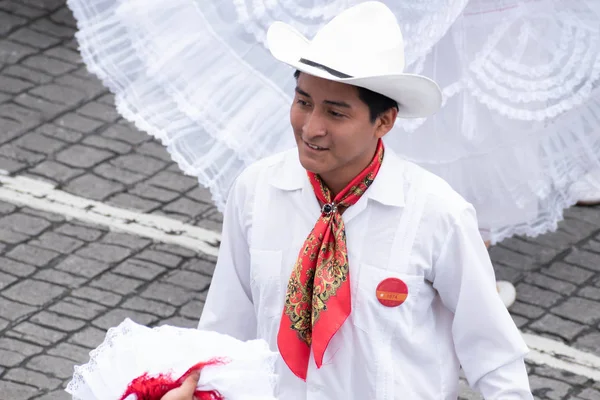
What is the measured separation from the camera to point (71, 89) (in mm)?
8156

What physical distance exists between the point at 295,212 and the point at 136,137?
4.26m

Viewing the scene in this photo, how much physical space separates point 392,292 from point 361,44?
71cm

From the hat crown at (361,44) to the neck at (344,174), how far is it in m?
0.27

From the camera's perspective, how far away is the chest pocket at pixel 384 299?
135 inches

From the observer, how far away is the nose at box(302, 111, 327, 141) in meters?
3.33

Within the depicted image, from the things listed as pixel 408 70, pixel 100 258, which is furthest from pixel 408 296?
pixel 100 258

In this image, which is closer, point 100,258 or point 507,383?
point 507,383

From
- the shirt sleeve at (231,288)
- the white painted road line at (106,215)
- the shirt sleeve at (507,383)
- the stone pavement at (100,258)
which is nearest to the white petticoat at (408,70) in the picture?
the stone pavement at (100,258)

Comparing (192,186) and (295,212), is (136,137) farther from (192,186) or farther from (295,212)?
(295,212)

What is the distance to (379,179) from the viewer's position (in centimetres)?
349

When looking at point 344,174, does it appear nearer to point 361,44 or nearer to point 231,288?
point 361,44

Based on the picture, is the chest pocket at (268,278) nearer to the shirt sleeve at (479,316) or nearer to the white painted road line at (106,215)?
the shirt sleeve at (479,316)

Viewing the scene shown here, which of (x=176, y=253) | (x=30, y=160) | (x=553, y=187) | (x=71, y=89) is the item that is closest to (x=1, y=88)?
(x=71, y=89)

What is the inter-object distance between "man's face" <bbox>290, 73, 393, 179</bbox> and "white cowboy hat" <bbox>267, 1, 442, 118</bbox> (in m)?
0.06
